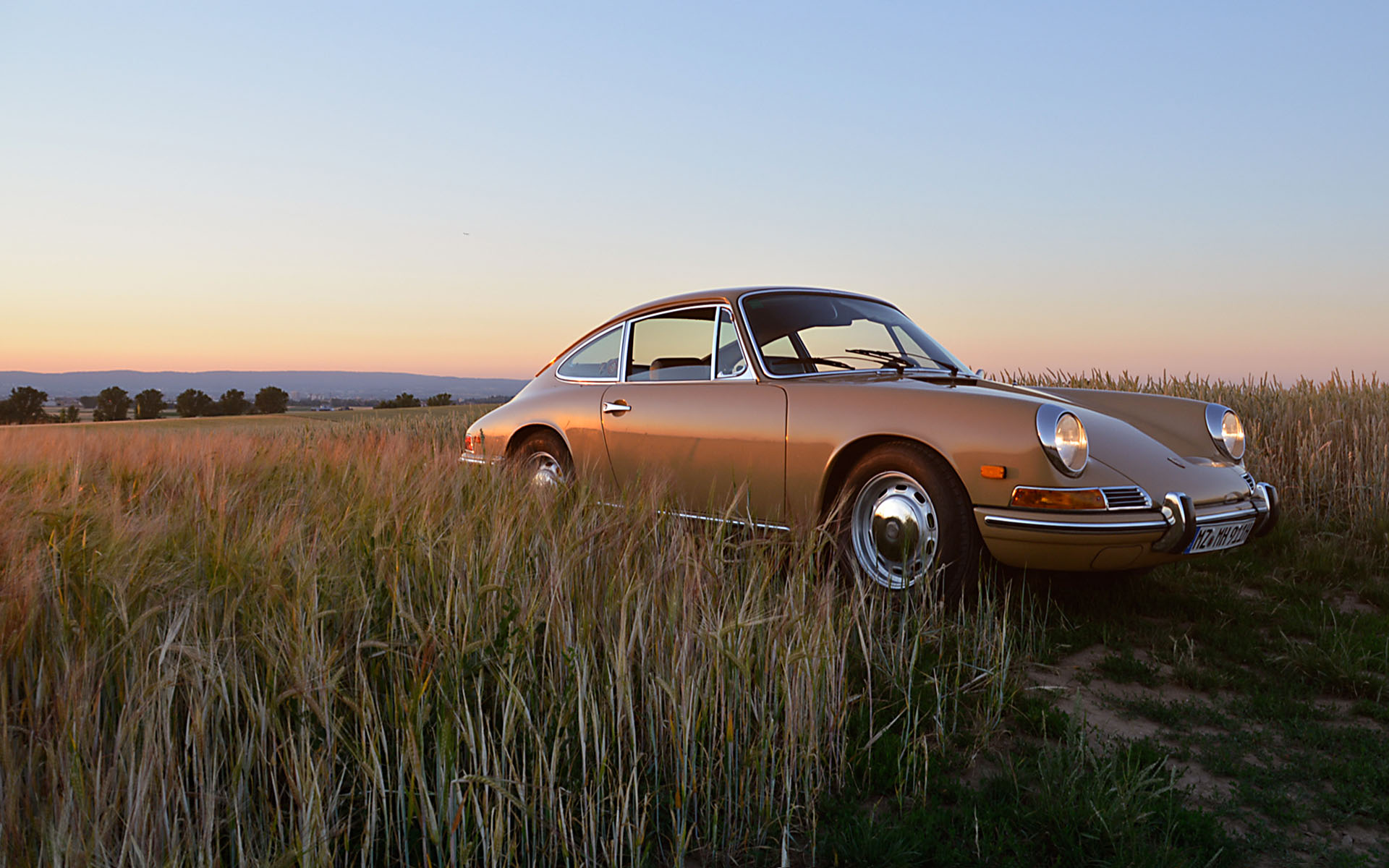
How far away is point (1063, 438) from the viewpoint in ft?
11.8

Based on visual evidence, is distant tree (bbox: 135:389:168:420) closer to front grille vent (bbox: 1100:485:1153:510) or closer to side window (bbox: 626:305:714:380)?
side window (bbox: 626:305:714:380)

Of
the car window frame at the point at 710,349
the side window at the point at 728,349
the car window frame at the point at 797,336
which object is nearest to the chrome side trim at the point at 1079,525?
the car window frame at the point at 797,336

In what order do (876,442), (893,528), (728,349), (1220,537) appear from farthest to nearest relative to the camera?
(728,349) < (876,442) < (893,528) < (1220,537)

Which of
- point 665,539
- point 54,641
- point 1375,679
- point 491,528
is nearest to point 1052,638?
point 1375,679

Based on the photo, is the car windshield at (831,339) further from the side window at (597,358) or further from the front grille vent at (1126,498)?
the front grille vent at (1126,498)

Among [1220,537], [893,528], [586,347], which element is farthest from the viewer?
[586,347]

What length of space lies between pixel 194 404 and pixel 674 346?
24.9 metres

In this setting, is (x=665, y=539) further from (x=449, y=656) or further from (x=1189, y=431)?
(x=1189, y=431)

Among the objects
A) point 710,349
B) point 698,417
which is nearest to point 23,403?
point 710,349

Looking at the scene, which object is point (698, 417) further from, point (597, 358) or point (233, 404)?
point (233, 404)

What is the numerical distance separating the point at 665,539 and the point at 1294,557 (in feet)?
14.7

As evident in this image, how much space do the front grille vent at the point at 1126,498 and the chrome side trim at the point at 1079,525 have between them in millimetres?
62

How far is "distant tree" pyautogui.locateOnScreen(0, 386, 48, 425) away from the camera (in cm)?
2325

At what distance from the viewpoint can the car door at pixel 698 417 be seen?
4520 millimetres
